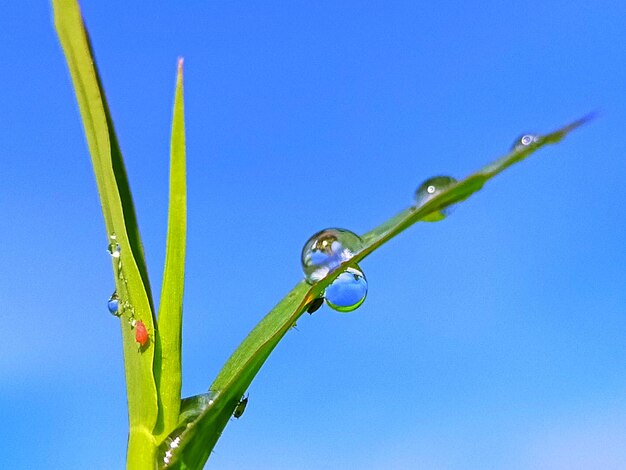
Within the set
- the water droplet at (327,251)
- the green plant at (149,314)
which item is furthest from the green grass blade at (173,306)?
the water droplet at (327,251)

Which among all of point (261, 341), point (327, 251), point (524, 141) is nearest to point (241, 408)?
point (261, 341)

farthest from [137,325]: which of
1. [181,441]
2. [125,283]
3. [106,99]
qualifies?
[106,99]

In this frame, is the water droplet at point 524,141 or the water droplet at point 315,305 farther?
the water droplet at point 315,305

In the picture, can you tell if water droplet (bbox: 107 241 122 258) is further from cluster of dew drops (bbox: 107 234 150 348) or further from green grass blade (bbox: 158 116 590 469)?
green grass blade (bbox: 158 116 590 469)

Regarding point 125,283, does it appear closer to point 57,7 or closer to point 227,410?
point 227,410

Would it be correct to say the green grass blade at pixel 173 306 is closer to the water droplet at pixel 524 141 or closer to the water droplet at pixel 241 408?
the water droplet at pixel 241 408

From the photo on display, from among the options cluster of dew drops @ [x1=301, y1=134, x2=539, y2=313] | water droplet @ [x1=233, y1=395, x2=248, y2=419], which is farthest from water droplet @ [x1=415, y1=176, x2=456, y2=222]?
water droplet @ [x1=233, y1=395, x2=248, y2=419]
